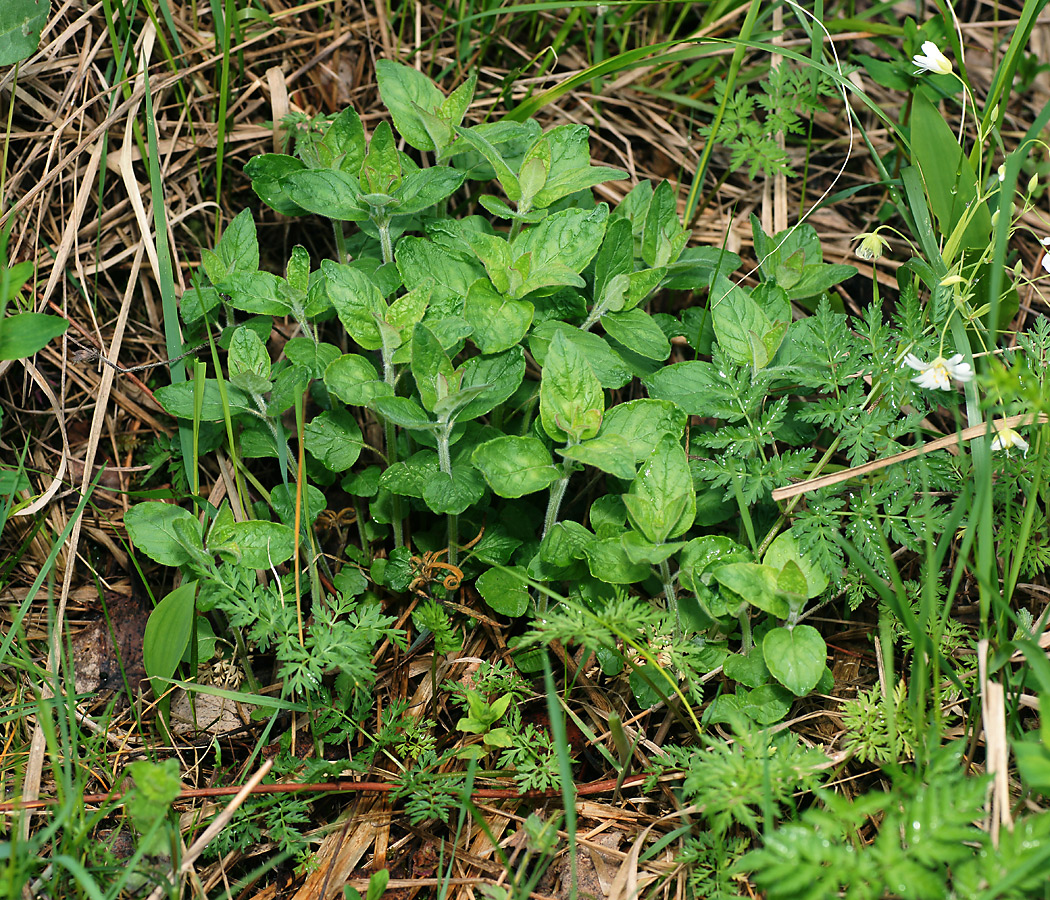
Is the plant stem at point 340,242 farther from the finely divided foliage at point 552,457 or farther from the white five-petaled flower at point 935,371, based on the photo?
the white five-petaled flower at point 935,371

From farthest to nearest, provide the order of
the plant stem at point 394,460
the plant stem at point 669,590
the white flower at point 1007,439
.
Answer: the plant stem at point 394,460, the plant stem at point 669,590, the white flower at point 1007,439

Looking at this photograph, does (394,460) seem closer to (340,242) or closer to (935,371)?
(340,242)

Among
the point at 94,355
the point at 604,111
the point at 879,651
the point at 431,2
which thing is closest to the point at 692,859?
the point at 879,651

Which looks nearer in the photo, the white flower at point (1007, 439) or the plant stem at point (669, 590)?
the white flower at point (1007, 439)

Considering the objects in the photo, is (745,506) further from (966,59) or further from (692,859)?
(966,59)

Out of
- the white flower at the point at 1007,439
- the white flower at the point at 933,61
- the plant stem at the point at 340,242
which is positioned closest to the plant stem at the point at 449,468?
the plant stem at the point at 340,242

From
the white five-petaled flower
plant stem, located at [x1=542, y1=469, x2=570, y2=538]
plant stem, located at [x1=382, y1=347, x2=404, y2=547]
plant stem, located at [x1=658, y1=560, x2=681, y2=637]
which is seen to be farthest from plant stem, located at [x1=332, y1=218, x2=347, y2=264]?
the white five-petaled flower

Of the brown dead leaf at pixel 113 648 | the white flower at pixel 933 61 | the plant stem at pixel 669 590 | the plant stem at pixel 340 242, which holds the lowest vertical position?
the brown dead leaf at pixel 113 648

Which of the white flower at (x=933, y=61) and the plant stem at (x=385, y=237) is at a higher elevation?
the white flower at (x=933, y=61)

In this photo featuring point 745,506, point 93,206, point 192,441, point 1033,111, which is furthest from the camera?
point 1033,111

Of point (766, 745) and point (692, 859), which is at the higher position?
point (766, 745)

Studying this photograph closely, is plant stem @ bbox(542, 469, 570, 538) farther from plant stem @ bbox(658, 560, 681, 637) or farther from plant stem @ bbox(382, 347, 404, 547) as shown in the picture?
plant stem @ bbox(382, 347, 404, 547)
